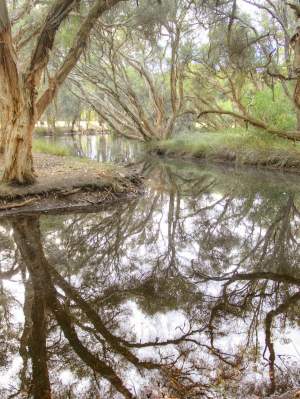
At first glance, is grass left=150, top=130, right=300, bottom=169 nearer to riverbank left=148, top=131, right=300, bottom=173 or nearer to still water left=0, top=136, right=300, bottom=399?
riverbank left=148, top=131, right=300, bottom=173

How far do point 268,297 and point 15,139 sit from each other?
6365mm

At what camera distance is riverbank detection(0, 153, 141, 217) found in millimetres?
8398

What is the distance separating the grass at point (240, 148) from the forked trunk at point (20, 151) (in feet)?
34.3

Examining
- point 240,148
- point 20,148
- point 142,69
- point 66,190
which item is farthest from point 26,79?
point 142,69

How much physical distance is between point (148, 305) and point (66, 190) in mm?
5211

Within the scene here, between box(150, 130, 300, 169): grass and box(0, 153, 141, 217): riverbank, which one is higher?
box(150, 130, 300, 169): grass

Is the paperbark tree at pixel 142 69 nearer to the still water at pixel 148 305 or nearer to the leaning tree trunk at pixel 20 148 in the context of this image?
the leaning tree trunk at pixel 20 148

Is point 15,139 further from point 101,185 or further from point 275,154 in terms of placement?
point 275,154

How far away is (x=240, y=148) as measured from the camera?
1795 cm

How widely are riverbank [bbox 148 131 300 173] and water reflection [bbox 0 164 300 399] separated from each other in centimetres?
756

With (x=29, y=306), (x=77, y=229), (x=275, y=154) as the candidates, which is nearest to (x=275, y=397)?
(x=29, y=306)

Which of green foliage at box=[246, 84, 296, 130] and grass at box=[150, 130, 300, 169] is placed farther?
green foliage at box=[246, 84, 296, 130]

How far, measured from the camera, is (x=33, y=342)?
3607 millimetres

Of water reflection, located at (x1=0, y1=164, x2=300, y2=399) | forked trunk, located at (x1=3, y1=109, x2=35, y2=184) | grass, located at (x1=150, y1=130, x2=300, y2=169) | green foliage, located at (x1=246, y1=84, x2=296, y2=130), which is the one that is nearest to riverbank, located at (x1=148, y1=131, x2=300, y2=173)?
grass, located at (x1=150, y1=130, x2=300, y2=169)
